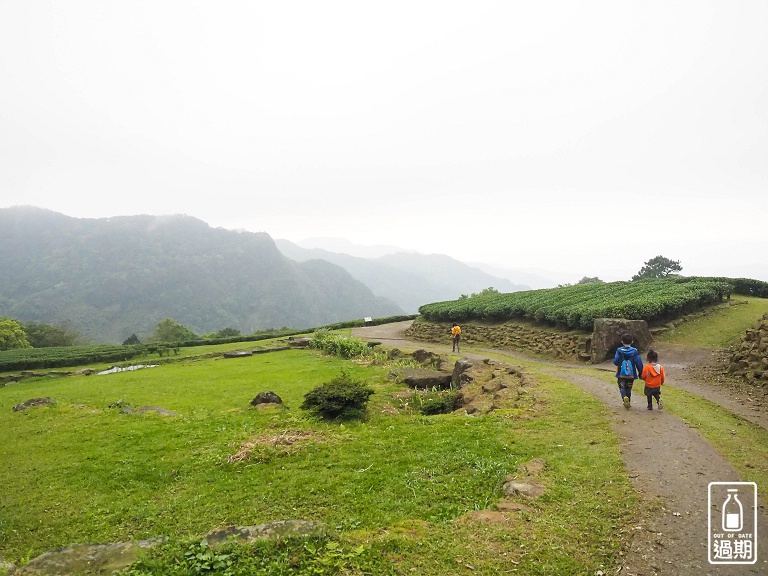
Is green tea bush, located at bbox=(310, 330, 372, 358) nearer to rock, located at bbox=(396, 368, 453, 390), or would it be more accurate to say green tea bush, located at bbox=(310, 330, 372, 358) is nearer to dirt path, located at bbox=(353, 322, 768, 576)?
rock, located at bbox=(396, 368, 453, 390)

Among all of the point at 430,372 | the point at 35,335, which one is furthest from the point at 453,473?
the point at 35,335

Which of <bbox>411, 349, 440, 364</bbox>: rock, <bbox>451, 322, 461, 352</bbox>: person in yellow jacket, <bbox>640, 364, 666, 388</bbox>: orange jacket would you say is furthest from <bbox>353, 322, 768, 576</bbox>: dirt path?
<bbox>451, 322, 461, 352</bbox>: person in yellow jacket

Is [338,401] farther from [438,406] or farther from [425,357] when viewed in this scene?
[425,357]

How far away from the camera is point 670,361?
1677 cm

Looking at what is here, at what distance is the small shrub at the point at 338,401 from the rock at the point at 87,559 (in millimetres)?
5831

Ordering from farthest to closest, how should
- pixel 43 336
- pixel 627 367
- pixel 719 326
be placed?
1. pixel 43 336
2. pixel 719 326
3. pixel 627 367

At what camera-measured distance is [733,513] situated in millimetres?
5426

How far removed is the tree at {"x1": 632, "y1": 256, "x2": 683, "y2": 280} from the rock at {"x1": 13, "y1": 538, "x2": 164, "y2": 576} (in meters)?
72.1

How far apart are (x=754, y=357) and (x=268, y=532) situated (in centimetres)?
1440

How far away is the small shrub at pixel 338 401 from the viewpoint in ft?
36.3

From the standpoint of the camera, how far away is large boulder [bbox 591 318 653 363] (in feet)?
59.8

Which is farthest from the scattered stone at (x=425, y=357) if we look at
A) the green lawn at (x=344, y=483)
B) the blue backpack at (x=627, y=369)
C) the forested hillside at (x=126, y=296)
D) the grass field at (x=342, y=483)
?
the forested hillside at (x=126, y=296)

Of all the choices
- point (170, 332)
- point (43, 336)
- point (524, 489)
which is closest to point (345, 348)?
point (524, 489)

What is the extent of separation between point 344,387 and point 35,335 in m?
69.4
